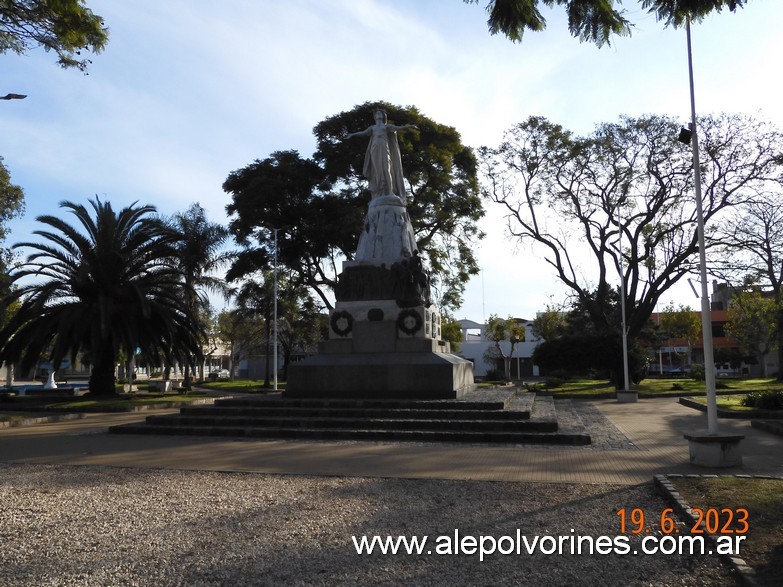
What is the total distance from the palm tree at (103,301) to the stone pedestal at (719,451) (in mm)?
17021

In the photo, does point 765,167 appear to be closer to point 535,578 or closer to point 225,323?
point 535,578

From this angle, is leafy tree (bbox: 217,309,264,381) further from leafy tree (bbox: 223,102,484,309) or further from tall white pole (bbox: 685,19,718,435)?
tall white pole (bbox: 685,19,718,435)

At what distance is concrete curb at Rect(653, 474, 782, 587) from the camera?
389 cm

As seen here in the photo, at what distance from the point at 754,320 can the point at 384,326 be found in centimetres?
3923

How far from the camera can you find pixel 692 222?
29.7 metres

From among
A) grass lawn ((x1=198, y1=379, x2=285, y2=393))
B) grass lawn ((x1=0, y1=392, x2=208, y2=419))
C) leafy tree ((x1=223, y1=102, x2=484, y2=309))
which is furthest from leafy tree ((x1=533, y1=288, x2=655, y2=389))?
grass lawn ((x1=0, y1=392, x2=208, y2=419))

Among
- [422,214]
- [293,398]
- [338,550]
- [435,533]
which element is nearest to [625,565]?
[435,533]

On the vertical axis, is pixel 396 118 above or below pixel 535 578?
above

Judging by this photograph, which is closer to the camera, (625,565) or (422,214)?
(625,565)

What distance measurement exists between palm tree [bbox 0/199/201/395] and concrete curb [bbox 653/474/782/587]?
56.6 feet

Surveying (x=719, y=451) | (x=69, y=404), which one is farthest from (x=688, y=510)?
(x=69, y=404)

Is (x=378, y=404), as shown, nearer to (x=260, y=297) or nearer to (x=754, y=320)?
(x=260, y=297)

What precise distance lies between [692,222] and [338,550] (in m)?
29.8

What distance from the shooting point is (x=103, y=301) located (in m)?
20.4
